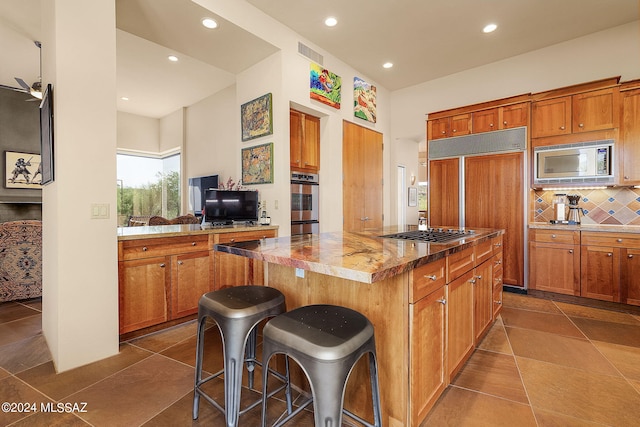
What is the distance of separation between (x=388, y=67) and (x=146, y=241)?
418 cm

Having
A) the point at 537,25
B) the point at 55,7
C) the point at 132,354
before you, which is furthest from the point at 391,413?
the point at 537,25

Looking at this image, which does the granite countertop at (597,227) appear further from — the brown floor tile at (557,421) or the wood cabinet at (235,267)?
the wood cabinet at (235,267)

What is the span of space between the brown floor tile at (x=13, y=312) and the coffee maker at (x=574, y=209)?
6406 mm

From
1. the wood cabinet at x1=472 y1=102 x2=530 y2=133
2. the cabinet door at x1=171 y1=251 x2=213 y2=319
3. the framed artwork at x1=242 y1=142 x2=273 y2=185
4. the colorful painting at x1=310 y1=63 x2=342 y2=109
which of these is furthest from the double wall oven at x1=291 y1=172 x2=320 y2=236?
the wood cabinet at x1=472 y1=102 x2=530 y2=133

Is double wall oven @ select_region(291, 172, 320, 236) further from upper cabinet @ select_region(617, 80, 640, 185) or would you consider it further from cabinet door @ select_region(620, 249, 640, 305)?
upper cabinet @ select_region(617, 80, 640, 185)

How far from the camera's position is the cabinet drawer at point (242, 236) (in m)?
3.07

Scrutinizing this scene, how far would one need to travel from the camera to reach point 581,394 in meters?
1.80

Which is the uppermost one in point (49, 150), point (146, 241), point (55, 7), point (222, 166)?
point (55, 7)

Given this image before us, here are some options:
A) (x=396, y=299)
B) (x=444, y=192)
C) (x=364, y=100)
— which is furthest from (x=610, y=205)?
(x=396, y=299)

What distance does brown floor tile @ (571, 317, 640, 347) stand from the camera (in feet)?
8.25

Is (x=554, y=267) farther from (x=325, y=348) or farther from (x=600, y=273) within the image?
(x=325, y=348)

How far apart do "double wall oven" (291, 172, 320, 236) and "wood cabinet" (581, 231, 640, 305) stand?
323 cm

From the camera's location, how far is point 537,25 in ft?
11.5

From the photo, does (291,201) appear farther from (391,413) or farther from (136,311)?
(391,413)
